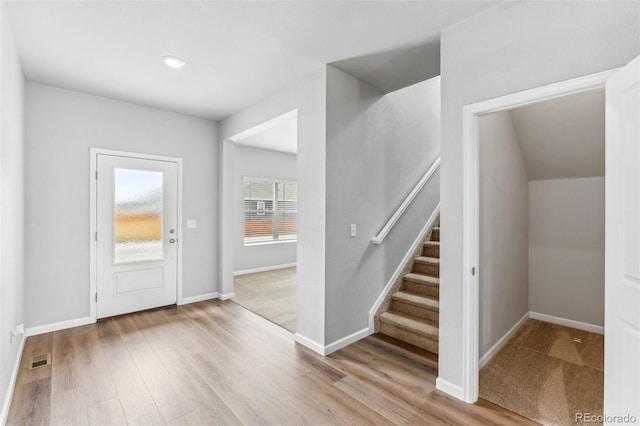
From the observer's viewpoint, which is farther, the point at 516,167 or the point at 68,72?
the point at 516,167

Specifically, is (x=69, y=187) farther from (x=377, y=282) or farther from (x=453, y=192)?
(x=453, y=192)

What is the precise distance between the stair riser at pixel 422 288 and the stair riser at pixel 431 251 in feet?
1.81

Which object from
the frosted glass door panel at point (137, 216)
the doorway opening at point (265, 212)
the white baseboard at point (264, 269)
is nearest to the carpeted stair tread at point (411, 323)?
the doorway opening at point (265, 212)

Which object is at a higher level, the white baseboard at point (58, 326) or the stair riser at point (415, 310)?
the stair riser at point (415, 310)

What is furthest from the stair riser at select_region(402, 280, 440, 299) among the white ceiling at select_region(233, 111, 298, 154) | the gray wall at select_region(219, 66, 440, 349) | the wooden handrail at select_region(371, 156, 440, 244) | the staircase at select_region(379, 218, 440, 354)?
the white ceiling at select_region(233, 111, 298, 154)

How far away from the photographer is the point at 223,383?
7.54ft

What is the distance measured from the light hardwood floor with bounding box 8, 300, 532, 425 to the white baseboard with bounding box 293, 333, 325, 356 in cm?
6

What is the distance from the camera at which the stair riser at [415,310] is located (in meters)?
3.04

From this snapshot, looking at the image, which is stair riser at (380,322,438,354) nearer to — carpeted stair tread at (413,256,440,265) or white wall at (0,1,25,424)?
carpeted stair tread at (413,256,440,265)

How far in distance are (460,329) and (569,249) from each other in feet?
7.66

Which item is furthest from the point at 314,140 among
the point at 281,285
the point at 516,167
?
the point at 281,285

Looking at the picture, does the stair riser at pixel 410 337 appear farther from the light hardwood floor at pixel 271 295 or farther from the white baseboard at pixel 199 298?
the white baseboard at pixel 199 298

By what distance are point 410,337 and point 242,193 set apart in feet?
14.3

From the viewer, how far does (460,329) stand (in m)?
2.13
